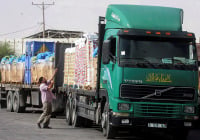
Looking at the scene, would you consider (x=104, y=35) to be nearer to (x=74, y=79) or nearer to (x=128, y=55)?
(x=128, y=55)

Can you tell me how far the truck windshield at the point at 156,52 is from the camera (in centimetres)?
1362

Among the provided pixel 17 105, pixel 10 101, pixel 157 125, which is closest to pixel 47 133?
pixel 157 125

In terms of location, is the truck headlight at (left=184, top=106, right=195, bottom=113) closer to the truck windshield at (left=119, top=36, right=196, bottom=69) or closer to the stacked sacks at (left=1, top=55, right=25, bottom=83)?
the truck windshield at (left=119, top=36, right=196, bottom=69)

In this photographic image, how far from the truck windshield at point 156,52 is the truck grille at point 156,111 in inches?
39.4

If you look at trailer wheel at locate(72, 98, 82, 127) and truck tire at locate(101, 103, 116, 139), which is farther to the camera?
trailer wheel at locate(72, 98, 82, 127)

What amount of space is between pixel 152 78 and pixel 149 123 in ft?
3.65

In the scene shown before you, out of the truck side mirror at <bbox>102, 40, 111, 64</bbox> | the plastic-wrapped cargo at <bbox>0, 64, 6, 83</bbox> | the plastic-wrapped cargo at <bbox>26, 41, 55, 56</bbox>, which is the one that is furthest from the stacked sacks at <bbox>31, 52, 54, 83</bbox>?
the truck side mirror at <bbox>102, 40, 111, 64</bbox>

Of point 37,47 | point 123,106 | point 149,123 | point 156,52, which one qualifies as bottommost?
point 149,123

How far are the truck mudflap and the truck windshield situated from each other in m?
1.34

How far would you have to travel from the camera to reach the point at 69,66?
1972 cm

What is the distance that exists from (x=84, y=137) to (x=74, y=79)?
158 inches

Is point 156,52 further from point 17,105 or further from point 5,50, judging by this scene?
point 5,50

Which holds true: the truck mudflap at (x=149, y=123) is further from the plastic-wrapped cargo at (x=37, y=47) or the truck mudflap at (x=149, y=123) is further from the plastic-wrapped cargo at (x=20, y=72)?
the plastic-wrapped cargo at (x=20, y=72)

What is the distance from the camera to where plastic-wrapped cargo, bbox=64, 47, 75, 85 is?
1920 cm
